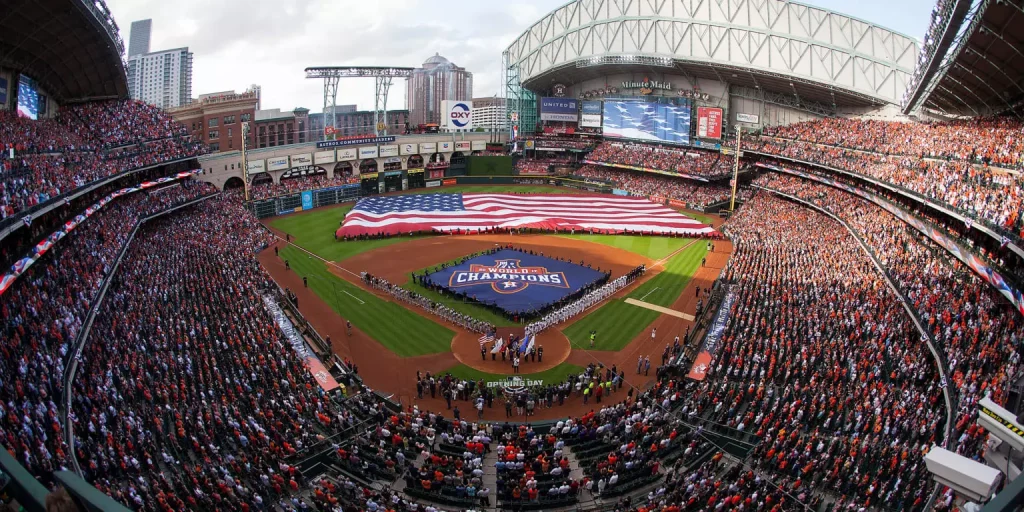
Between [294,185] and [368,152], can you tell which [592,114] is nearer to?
[368,152]

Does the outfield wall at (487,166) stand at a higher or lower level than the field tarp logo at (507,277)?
higher

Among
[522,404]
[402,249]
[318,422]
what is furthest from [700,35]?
[318,422]

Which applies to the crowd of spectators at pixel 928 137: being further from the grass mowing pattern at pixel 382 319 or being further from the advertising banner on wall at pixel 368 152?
the advertising banner on wall at pixel 368 152

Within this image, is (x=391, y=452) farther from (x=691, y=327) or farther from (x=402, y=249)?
(x=402, y=249)

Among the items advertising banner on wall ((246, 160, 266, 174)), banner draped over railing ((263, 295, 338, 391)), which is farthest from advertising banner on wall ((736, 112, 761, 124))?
banner draped over railing ((263, 295, 338, 391))

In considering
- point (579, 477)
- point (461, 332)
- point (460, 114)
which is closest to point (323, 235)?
point (461, 332)

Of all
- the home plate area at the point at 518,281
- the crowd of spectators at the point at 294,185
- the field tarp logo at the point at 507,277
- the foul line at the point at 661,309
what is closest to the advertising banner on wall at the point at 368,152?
the crowd of spectators at the point at 294,185
